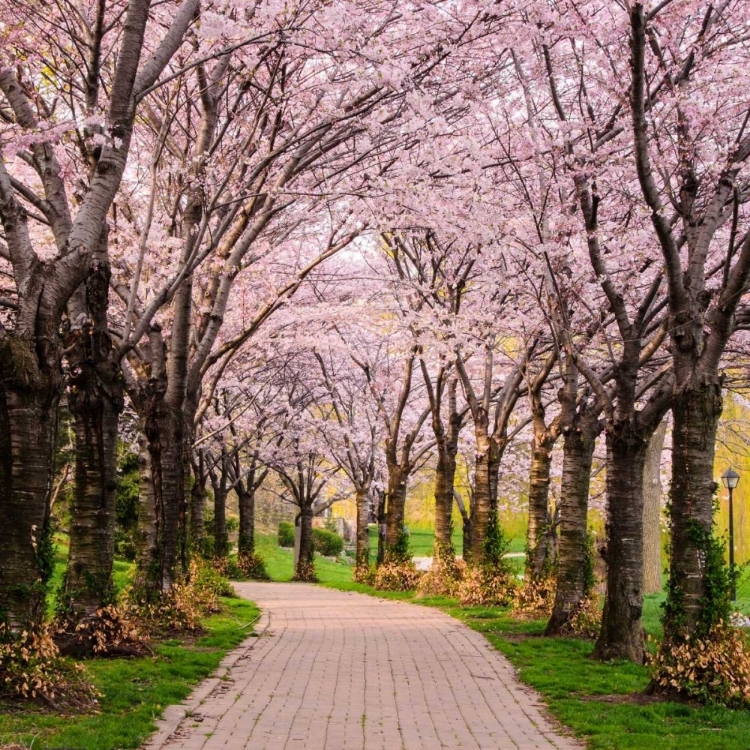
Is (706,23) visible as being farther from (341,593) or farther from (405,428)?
(405,428)

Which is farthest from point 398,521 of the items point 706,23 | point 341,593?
point 706,23

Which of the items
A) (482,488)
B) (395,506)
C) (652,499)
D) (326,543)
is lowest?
(326,543)

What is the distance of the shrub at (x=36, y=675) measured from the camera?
686 cm

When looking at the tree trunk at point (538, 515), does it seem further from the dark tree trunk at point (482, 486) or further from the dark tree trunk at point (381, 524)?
the dark tree trunk at point (381, 524)

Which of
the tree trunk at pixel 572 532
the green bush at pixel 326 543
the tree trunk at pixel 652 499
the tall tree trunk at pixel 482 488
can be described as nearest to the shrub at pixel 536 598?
the tree trunk at pixel 572 532

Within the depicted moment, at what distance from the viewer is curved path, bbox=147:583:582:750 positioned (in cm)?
682

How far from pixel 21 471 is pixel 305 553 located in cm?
2647

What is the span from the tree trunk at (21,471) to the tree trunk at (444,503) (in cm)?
1441

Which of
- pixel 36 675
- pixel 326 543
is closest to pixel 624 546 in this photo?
pixel 36 675

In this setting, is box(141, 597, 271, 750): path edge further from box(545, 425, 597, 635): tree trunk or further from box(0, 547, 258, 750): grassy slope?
box(545, 425, 597, 635): tree trunk

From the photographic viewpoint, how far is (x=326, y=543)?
51.1m

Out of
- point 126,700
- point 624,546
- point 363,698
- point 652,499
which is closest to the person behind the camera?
point 126,700

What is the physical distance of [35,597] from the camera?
24.0 feet

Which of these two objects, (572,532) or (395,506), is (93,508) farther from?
(395,506)
